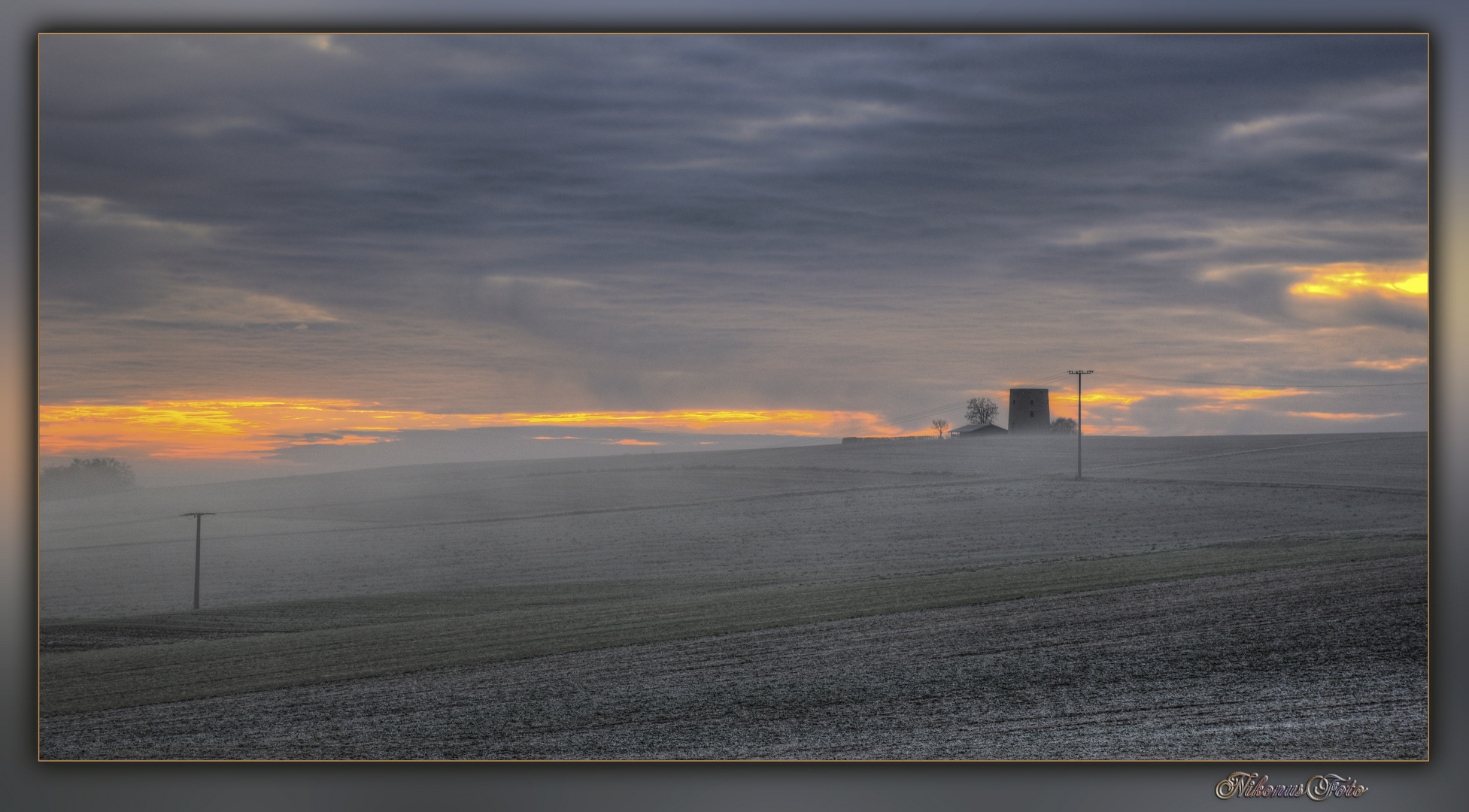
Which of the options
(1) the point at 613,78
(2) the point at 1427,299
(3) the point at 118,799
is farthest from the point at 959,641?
(3) the point at 118,799

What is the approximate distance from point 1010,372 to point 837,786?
349 centimetres

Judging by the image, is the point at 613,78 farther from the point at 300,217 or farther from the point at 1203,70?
the point at 1203,70

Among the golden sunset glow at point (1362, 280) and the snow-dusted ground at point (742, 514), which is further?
the snow-dusted ground at point (742, 514)

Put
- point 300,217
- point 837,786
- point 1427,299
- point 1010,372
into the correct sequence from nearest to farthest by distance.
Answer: point 837,786
point 1427,299
point 300,217
point 1010,372

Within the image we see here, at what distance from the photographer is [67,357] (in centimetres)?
608

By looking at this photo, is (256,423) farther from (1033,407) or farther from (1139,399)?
(1139,399)

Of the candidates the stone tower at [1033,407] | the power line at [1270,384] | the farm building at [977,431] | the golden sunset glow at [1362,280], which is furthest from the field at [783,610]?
the golden sunset glow at [1362,280]

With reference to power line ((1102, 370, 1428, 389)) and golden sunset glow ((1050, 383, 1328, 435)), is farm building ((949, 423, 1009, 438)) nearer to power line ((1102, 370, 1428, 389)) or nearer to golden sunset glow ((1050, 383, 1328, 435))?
golden sunset glow ((1050, 383, 1328, 435))

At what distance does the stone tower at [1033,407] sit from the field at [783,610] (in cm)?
52

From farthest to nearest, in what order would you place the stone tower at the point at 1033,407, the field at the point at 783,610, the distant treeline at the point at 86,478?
the stone tower at the point at 1033,407, the distant treeline at the point at 86,478, the field at the point at 783,610

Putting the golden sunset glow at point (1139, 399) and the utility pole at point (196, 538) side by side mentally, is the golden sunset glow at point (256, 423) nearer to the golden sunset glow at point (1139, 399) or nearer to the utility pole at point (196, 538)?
the golden sunset glow at point (1139, 399)

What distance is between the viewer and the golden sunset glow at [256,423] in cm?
620

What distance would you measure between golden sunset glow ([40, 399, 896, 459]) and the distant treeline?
3.8 inches

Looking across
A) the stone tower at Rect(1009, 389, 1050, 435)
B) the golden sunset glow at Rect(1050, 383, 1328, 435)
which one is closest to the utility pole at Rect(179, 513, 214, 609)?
the stone tower at Rect(1009, 389, 1050, 435)
